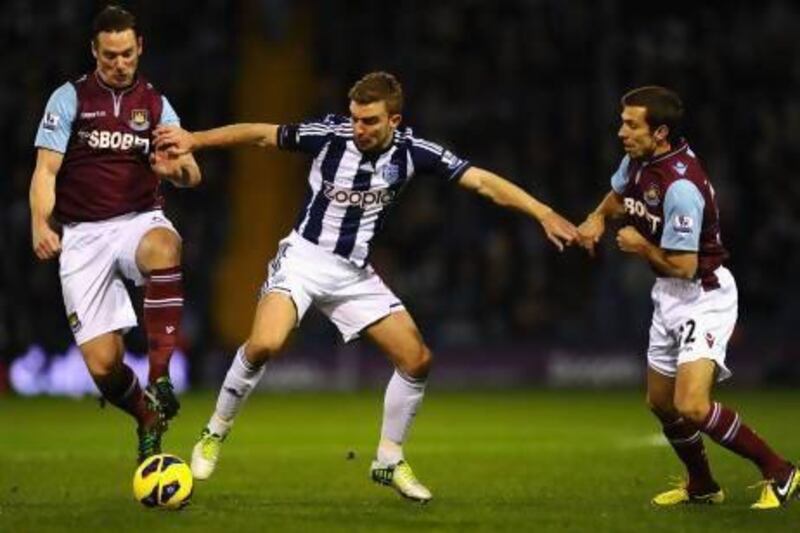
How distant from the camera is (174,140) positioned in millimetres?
9945

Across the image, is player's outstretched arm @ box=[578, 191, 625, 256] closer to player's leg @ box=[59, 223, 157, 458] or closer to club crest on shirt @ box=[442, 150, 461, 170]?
club crest on shirt @ box=[442, 150, 461, 170]

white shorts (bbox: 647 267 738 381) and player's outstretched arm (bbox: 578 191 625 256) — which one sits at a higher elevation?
player's outstretched arm (bbox: 578 191 625 256)

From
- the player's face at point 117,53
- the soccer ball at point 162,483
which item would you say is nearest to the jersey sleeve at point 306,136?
the player's face at point 117,53

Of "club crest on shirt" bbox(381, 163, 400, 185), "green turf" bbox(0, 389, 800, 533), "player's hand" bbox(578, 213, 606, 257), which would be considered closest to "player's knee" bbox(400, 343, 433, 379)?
"green turf" bbox(0, 389, 800, 533)

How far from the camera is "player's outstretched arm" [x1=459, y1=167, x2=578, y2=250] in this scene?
977 cm

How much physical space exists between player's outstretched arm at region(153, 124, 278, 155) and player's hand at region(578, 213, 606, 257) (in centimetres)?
173

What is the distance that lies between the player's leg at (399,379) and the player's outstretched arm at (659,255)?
1341mm

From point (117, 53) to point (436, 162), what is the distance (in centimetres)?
183

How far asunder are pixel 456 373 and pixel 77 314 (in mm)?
11012

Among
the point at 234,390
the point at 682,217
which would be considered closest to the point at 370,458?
the point at 234,390

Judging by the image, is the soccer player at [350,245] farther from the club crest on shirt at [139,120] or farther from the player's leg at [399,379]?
the club crest on shirt at [139,120]

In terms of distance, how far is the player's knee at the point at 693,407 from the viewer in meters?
9.51

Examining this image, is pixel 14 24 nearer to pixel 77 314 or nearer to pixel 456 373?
pixel 456 373

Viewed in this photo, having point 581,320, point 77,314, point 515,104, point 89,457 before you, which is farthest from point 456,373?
point 77,314
